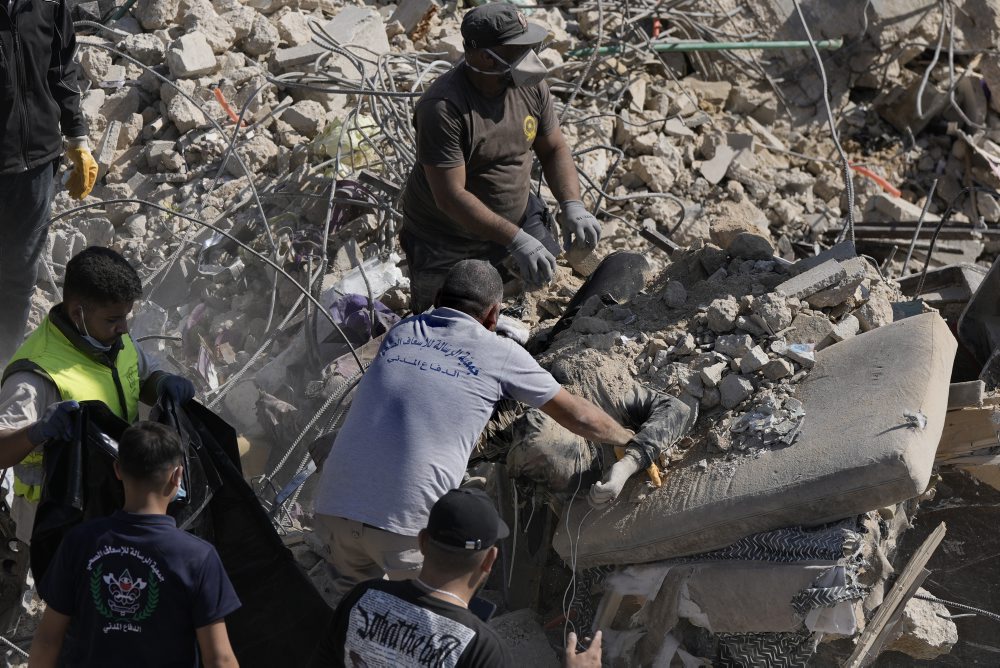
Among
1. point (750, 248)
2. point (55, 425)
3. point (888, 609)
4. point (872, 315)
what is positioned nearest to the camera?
point (55, 425)

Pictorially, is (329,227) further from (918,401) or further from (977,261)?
(977,261)

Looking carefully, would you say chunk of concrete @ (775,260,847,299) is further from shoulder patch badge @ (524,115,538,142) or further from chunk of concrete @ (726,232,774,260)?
shoulder patch badge @ (524,115,538,142)

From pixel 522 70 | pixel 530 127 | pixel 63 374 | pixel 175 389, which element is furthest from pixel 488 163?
pixel 63 374

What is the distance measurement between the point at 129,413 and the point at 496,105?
206 centimetres

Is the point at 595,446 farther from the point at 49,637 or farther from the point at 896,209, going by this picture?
the point at 896,209

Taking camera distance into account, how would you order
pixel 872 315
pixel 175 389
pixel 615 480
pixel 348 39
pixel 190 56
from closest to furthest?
pixel 175 389
pixel 615 480
pixel 872 315
pixel 190 56
pixel 348 39

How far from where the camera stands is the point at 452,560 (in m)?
2.28

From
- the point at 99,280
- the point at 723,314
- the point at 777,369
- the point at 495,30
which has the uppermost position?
the point at 495,30

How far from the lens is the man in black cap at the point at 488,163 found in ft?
13.8

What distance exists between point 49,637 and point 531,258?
2.38 m

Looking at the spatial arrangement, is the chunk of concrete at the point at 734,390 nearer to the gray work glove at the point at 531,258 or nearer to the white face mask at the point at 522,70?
the gray work glove at the point at 531,258

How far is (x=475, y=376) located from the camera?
3.05 metres

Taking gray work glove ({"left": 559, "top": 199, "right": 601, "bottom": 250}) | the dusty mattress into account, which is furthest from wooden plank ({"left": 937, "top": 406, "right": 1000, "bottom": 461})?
gray work glove ({"left": 559, "top": 199, "right": 601, "bottom": 250})

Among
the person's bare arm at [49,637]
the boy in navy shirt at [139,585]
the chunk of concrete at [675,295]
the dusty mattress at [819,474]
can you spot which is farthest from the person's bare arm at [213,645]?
the chunk of concrete at [675,295]
